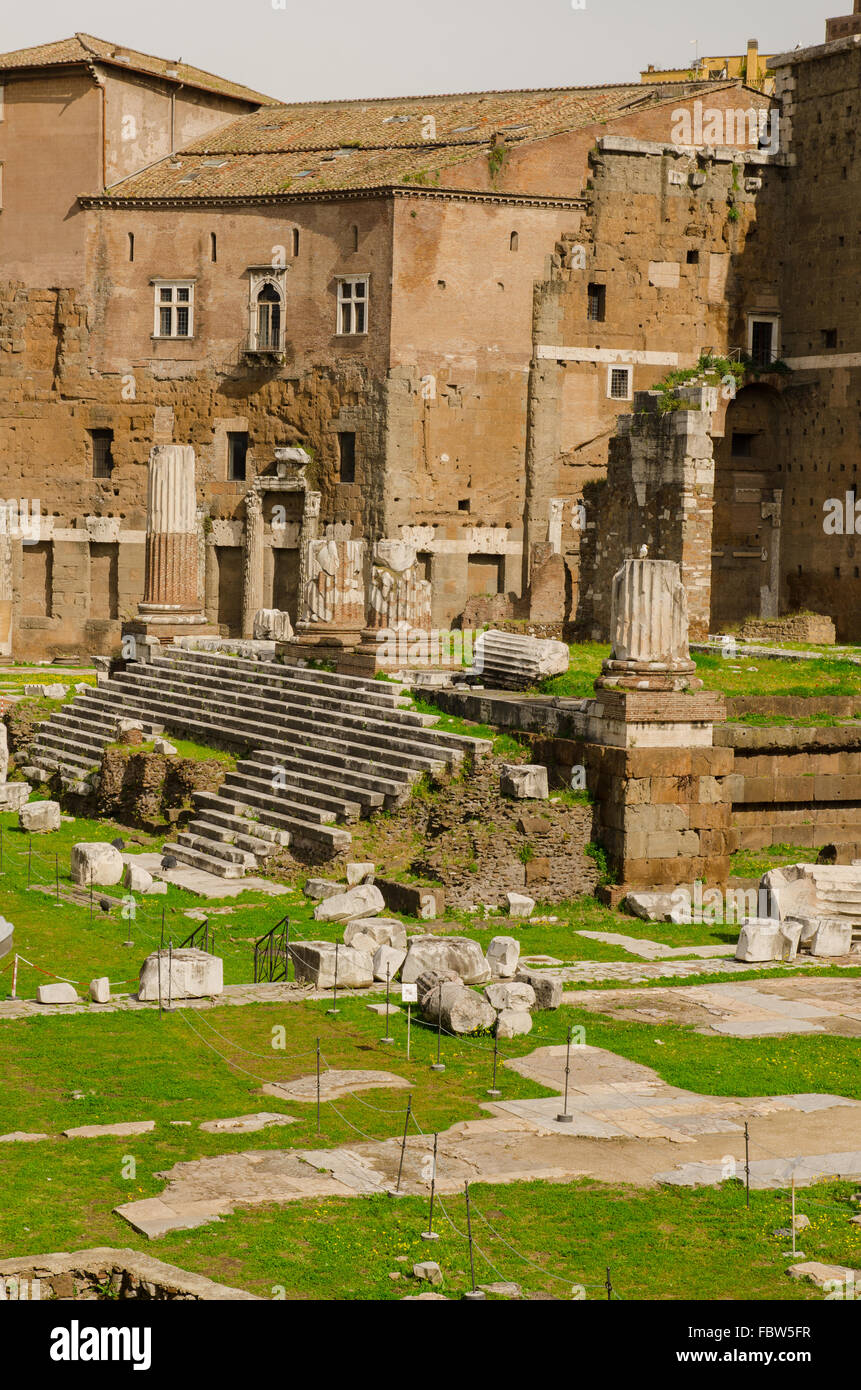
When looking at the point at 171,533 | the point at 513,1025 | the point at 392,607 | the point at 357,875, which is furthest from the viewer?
the point at 171,533

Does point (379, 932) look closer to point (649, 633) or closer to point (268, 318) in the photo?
point (649, 633)

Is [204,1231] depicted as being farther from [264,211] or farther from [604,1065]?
[264,211]

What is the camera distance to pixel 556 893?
63.6 ft

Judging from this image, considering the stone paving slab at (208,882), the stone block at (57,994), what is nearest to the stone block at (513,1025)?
the stone block at (57,994)

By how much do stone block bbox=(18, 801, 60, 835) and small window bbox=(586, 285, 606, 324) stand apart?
64.4ft

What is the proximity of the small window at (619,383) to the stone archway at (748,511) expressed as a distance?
218 cm

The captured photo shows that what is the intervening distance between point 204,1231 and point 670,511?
23.2m

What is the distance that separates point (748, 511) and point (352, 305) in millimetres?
9374

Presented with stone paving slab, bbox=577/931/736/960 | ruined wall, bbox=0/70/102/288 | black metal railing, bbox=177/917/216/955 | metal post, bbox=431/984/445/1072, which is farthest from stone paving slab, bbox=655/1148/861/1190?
ruined wall, bbox=0/70/102/288

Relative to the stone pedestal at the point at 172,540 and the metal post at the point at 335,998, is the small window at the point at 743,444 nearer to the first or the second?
the stone pedestal at the point at 172,540

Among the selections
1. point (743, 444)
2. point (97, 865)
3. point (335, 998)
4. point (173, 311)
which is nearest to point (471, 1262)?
point (335, 998)

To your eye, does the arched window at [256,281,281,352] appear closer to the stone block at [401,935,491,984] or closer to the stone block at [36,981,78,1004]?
the stone block at [401,935,491,984]

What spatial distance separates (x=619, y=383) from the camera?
132ft
